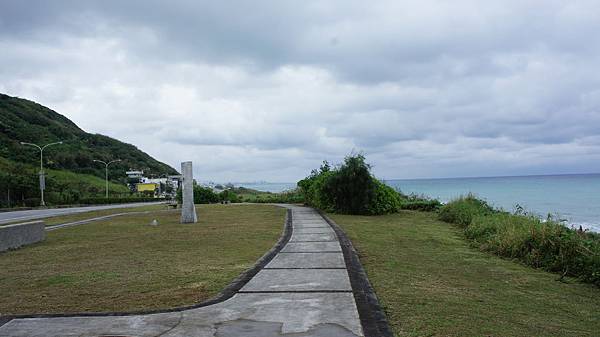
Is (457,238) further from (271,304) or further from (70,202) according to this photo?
(70,202)

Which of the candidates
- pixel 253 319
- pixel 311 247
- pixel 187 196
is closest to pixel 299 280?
pixel 253 319

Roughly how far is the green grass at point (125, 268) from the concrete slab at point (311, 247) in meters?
0.51

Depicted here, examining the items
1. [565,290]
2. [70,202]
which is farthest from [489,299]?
[70,202]

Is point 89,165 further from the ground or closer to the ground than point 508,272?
further from the ground

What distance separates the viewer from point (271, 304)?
5301mm

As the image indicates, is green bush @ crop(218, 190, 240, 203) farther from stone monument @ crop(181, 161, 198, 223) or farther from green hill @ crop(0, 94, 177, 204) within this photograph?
stone monument @ crop(181, 161, 198, 223)

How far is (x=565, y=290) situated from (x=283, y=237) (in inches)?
256

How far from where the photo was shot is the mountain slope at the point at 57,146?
64.6m

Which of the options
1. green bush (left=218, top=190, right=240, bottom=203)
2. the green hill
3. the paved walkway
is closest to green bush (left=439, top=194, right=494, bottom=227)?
the paved walkway

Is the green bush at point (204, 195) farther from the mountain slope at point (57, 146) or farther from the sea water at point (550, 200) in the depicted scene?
the mountain slope at point (57, 146)

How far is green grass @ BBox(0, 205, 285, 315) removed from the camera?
5766 millimetres

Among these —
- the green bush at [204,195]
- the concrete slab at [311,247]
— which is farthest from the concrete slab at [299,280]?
the green bush at [204,195]

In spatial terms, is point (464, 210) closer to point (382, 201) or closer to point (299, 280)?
point (382, 201)

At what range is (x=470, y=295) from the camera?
604 centimetres
